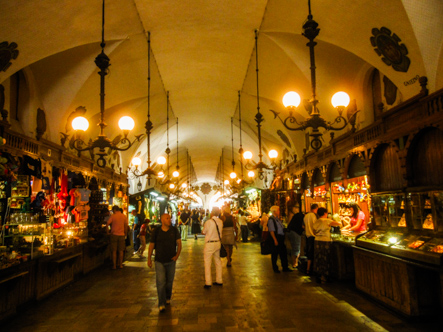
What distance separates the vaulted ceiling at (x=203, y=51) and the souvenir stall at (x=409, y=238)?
4.03 ft

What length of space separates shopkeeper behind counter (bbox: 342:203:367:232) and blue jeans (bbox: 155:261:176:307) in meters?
4.75

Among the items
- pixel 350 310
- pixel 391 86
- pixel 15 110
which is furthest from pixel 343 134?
pixel 15 110

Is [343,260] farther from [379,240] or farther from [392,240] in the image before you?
[392,240]

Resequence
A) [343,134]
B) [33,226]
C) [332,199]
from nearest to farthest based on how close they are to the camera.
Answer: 1. [33,226]
2. [343,134]
3. [332,199]

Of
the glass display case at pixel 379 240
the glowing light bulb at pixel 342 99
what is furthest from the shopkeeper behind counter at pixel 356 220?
the glowing light bulb at pixel 342 99

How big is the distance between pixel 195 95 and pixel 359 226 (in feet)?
24.9

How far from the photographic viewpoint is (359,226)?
7918 mm

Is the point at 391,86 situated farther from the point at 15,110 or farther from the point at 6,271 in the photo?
the point at 15,110

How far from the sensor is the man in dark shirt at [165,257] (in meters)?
5.03

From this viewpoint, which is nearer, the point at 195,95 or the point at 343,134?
the point at 343,134

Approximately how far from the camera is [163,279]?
16.7 feet

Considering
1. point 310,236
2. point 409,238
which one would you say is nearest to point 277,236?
point 310,236

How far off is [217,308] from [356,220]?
4.73m

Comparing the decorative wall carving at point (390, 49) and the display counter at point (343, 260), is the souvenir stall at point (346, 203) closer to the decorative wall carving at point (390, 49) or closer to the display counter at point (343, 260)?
the display counter at point (343, 260)
